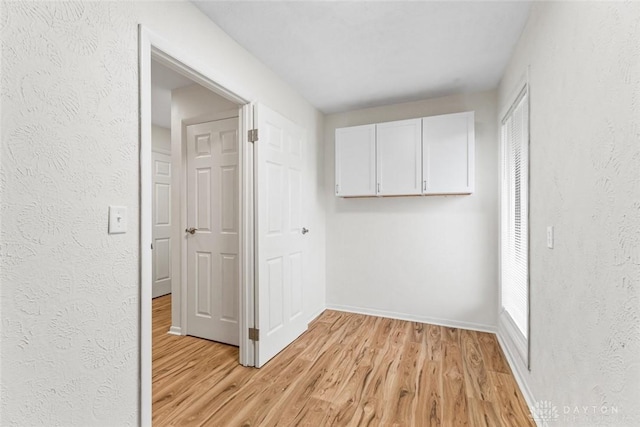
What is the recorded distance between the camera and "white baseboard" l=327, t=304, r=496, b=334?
304 centimetres

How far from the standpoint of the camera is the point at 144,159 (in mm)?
1480

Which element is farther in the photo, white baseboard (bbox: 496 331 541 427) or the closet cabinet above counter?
the closet cabinet above counter

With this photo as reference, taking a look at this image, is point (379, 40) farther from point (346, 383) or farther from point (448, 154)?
point (346, 383)

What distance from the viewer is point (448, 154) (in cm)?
292

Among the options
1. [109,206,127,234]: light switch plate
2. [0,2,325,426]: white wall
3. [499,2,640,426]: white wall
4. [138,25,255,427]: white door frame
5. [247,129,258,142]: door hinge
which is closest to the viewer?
[499,2,640,426]: white wall

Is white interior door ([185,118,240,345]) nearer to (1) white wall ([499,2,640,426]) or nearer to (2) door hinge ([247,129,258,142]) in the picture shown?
(2) door hinge ([247,129,258,142])

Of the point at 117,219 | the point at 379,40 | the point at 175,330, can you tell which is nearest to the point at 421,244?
the point at 379,40

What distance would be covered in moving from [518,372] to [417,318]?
4.08ft

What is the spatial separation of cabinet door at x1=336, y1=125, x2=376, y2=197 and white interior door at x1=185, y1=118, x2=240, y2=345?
1.18 metres

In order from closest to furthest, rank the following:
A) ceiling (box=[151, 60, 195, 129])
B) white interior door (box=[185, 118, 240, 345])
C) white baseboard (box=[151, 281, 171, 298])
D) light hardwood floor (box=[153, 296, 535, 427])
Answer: light hardwood floor (box=[153, 296, 535, 427]) → ceiling (box=[151, 60, 195, 129]) → white interior door (box=[185, 118, 240, 345]) → white baseboard (box=[151, 281, 171, 298])

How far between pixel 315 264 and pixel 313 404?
1.70 m

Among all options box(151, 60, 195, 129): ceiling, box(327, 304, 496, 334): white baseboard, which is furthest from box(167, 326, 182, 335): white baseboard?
box(151, 60, 195, 129): ceiling

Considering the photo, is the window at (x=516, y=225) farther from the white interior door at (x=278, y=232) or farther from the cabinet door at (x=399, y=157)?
the white interior door at (x=278, y=232)

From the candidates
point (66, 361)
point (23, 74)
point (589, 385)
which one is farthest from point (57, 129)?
point (589, 385)
